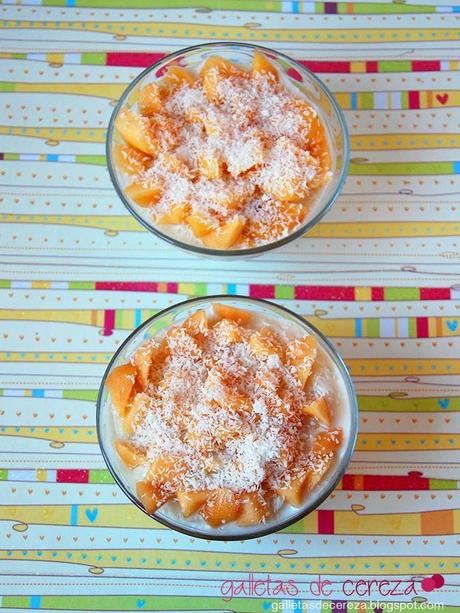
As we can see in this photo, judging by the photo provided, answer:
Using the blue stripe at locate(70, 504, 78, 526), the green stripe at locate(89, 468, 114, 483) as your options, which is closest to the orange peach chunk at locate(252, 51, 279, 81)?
the green stripe at locate(89, 468, 114, 483)

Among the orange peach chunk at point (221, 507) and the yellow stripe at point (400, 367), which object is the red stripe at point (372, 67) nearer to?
the yellow stripe at point (400, 367)

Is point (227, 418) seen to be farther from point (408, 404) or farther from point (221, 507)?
point (408, 404)

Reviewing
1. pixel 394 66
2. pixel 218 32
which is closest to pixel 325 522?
pixel 394 66

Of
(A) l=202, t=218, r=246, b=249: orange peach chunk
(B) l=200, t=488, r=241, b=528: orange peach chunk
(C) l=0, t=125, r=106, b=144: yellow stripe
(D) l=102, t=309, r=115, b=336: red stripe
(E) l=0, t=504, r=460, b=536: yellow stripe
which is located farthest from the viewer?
(C) l=0, t=125, r=106, b=144: yellow stripe

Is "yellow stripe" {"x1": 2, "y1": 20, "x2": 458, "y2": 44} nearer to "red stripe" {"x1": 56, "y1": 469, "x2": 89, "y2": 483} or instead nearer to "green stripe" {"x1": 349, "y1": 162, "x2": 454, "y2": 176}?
"green stripe" {"x1": 349, "y1": 162, "x2": 454, "y2": 176}

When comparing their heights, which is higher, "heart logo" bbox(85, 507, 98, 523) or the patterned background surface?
the patterned background surface

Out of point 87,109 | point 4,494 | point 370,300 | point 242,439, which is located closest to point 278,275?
point 370,300

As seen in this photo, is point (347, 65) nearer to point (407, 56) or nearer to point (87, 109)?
point (407, 56)

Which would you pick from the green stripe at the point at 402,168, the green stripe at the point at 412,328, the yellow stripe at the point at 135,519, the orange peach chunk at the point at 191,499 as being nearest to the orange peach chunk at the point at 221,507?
the orange peach chunk at the point at 191,499
